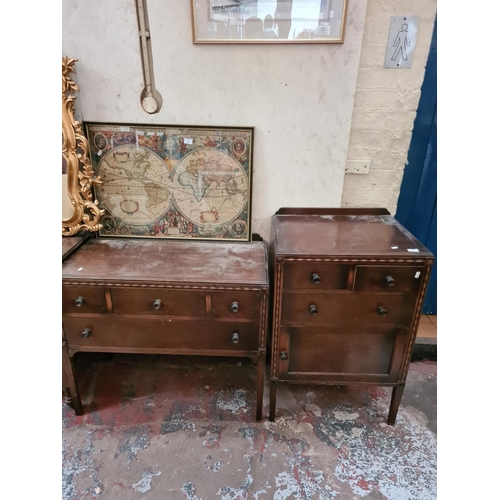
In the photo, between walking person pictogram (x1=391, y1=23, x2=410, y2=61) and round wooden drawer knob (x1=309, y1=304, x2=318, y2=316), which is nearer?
round wooden drawer knob (x1=309, y1=304, x2=318, y2=316)

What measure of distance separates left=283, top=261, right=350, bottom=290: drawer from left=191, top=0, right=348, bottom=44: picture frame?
1.02 m

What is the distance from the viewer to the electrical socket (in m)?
1.83

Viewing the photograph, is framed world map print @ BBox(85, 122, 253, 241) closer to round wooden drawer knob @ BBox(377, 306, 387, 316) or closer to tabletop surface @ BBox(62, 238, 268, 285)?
tabletop surface @ BBox(62, 238, 268, 285)

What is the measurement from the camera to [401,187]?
1978 millimetres

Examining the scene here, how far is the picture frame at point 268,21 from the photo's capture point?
4.99 feet

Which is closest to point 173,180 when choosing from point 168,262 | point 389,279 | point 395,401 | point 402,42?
point 168,262

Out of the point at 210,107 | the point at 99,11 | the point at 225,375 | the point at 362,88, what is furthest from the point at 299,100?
the point at 225,375

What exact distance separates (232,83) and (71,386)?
1.68 metres

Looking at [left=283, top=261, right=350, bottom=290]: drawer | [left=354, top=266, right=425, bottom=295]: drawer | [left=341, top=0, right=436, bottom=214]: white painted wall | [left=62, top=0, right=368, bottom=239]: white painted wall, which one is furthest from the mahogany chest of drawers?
[left=341, top=0, right=436, bottom=214]: white painted wall

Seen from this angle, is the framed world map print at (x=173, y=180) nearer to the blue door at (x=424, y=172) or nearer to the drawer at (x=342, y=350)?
the drawer at (x=342, y=350)

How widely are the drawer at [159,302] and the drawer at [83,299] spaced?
6 cm

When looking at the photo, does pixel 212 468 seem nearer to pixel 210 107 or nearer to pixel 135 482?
pixel 135 482

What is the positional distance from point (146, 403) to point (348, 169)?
1652 mm

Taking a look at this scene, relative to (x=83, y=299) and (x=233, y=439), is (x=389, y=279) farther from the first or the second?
(x=83, y=299)
